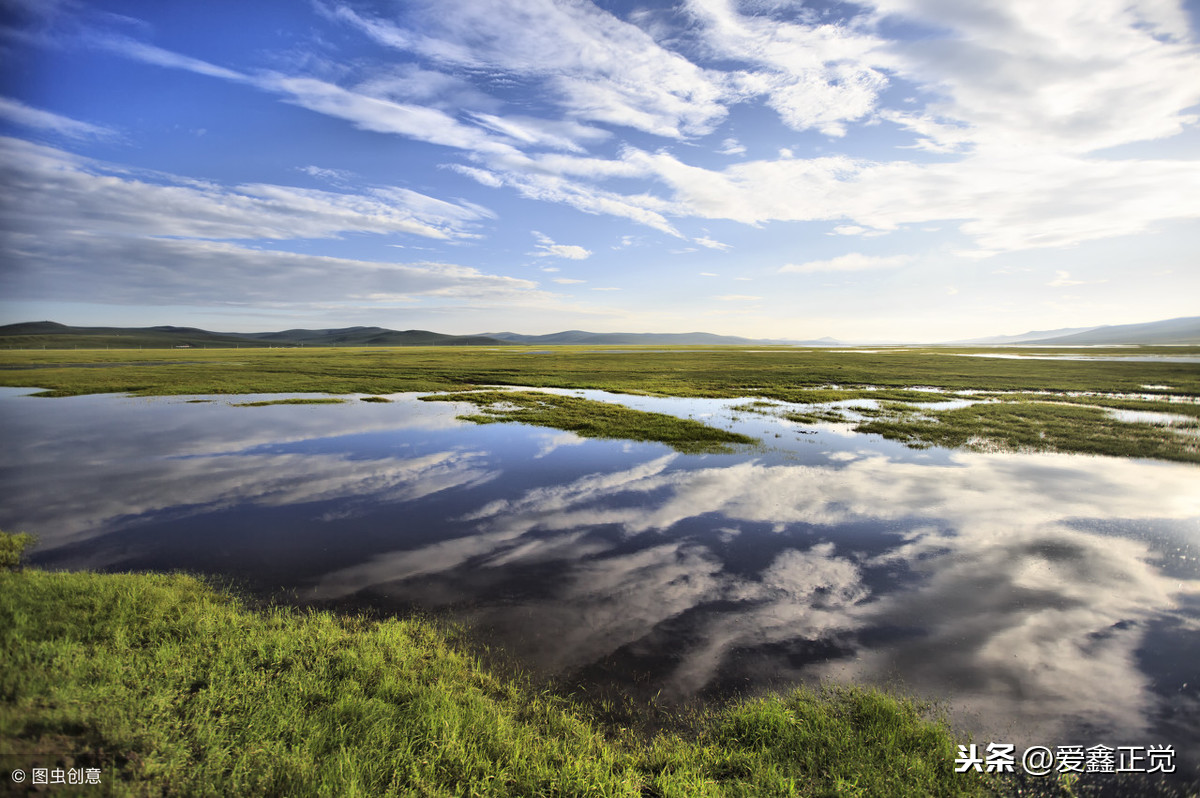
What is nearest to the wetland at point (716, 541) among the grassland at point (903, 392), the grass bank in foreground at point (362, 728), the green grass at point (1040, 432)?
the green grass at point (1040, 432)

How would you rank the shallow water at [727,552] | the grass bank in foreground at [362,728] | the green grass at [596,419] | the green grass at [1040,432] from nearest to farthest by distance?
the grass bank in foreground at [362,728]
the shallow water at [727,552]
the green grass at [1040,432]
the green grass at [596,419]

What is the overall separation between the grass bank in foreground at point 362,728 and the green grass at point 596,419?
15.4m

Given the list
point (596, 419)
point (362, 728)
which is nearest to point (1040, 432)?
point (596, 419)

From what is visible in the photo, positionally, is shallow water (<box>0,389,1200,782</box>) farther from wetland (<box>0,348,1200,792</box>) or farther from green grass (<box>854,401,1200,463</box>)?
green grass (<box>854,401,1200,463</box>)

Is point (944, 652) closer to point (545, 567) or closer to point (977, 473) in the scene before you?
point (545, 567)

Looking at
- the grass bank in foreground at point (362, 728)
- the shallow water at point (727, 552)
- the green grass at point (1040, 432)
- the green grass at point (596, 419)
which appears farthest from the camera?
the green grass at point (596, 419)

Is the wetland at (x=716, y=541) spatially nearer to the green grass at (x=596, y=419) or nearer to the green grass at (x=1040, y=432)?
the green grass at (x=1040, y=432)

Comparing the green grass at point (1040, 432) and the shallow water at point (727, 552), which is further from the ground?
the green grass at point (1040, 432)

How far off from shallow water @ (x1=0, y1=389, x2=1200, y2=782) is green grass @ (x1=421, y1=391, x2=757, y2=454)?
2.31m

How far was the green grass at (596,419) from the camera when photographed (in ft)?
76.4

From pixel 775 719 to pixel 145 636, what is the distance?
8.89 meters

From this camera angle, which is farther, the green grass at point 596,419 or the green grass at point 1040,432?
the green grass at point 596,419

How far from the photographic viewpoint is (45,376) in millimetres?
54500

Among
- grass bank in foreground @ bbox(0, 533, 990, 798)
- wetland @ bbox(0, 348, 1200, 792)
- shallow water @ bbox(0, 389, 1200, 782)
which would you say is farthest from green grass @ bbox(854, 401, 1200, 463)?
grass bank in foreground @ bbox(0, 533, 990, 798)
